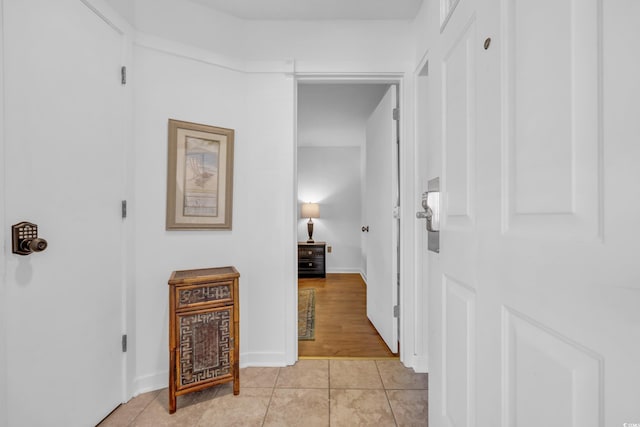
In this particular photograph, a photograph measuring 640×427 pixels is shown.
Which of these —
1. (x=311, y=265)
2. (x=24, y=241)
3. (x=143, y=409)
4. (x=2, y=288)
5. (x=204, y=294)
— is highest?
(x=24, y=241)

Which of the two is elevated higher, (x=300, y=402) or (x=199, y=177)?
(x=199, y=177)

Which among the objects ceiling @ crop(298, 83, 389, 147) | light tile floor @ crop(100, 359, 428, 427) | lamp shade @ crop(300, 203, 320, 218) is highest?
ceiling @ crop(298, 83, 389, 147)

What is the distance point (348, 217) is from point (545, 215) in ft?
15.7

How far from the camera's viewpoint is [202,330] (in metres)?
1.59

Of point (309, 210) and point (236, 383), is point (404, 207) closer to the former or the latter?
point (236, 383)

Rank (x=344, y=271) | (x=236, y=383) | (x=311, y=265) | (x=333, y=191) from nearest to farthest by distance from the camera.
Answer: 1. (x=236, y=383)
2. (x=311, y=265)
3. (x=344, y=271)
4. (x=333, y=191)

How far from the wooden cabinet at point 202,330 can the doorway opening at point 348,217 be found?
2.40 ft

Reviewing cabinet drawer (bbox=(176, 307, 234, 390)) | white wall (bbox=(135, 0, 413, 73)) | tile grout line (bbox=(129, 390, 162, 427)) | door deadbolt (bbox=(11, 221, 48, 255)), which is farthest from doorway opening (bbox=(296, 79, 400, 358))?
door deadbolt (bbox=(11, 221, 48, 255))

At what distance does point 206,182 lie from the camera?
1.86 meters

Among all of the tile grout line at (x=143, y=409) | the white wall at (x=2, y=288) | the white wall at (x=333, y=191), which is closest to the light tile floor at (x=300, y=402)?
the tile grout line at (x=143, y=409)

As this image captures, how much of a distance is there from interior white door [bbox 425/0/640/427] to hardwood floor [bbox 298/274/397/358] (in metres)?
1.43

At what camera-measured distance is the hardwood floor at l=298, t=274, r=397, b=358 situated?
7.20 feet

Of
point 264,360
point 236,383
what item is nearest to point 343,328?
point 264,360

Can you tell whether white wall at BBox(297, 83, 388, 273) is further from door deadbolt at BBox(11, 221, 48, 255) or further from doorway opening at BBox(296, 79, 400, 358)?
door deadbolt at BBox(11, 221, 48, 255)
